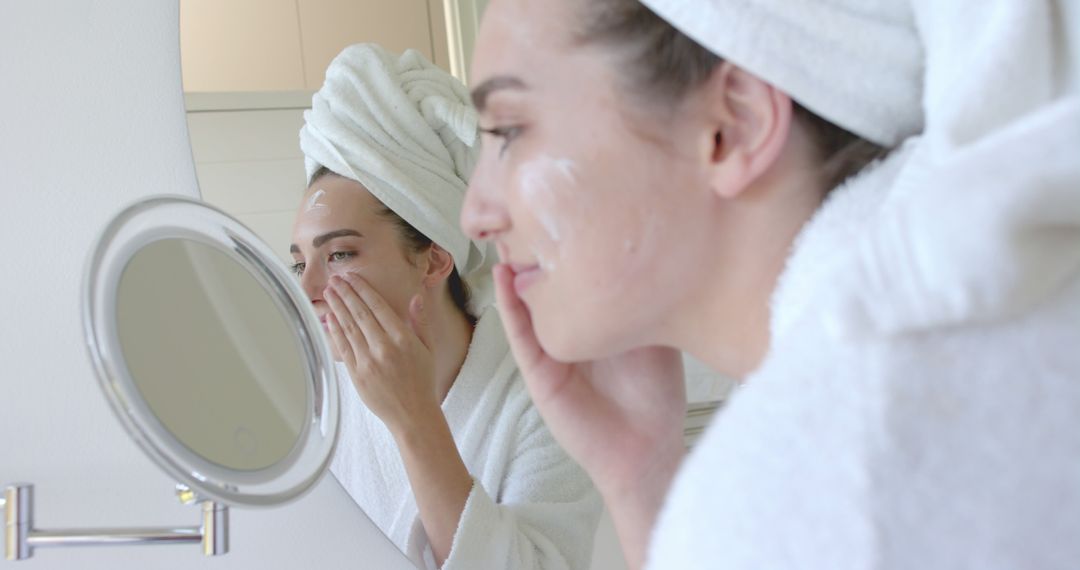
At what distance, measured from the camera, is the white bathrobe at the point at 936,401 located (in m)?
0.44

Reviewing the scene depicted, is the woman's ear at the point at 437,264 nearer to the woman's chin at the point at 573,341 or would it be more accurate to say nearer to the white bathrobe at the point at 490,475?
the white bathrobe at the point at 490,475

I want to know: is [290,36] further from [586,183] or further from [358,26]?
[586,183]

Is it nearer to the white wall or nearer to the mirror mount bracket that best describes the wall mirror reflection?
the white wall

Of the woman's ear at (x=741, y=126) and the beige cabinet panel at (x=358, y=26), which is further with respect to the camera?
the beige cabinet panel at (x=358, y=26)

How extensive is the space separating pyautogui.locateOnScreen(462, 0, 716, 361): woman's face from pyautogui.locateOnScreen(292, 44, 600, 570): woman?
0.22 meters

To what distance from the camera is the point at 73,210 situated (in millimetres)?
930

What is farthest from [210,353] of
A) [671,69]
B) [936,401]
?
[936,401]

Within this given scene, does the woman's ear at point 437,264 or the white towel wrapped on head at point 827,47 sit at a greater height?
the white towel wrapped on head at point 827,47

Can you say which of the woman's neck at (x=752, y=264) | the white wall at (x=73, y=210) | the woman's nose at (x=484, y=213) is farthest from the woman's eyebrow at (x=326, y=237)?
the woman's neck at (x=752, y=264)

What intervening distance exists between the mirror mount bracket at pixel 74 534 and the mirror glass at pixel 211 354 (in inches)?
3.9

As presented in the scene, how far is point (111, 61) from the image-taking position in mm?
950

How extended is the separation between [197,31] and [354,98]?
0.52ft

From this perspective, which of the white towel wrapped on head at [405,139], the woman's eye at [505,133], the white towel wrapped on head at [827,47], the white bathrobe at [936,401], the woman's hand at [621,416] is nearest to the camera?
the white bathrobe at [936,401]

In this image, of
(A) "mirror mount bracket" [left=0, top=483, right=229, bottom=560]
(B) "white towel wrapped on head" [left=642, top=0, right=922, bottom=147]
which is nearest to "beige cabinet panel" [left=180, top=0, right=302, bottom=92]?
(A) "mirror mount bracket" [left=0, top=483, right=229, bottom=560]
